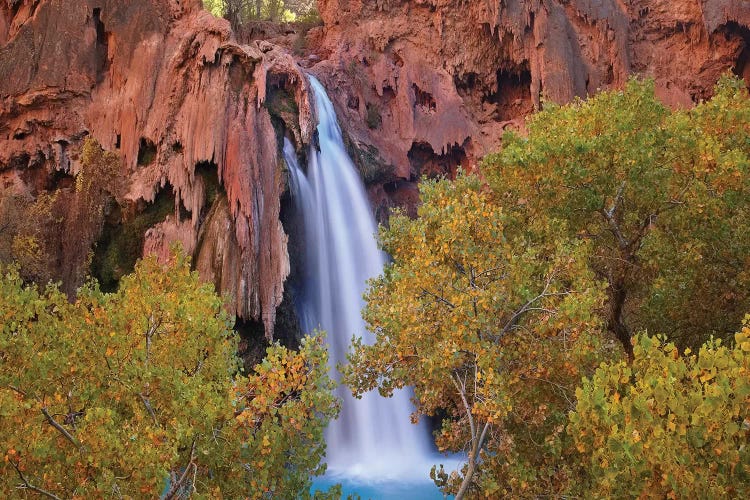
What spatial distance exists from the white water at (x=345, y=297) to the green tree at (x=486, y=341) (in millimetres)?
11841

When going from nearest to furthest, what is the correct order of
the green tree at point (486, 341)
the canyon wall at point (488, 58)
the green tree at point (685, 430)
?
the green tree at point (685, 430), the green tree at point (486, 341), the canyon wall at point (488, 58)

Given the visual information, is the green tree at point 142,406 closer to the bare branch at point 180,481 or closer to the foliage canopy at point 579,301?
the bare branch at point 180,481

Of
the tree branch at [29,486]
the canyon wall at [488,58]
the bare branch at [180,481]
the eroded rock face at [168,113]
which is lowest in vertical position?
the tree branch at [29,486]

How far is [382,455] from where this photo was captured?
2180 centimetres

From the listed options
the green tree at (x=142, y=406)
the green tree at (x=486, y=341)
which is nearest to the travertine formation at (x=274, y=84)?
the green tree at (x=142, y=406)

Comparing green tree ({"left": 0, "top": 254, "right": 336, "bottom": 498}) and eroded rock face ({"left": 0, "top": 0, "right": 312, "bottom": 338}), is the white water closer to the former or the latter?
eroded rock face ({"left": 0, "top": 0, "right": 312, "bottom": 338})

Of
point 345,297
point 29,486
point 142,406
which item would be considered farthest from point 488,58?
point 29,486

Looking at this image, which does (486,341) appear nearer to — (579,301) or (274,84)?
(579,301)

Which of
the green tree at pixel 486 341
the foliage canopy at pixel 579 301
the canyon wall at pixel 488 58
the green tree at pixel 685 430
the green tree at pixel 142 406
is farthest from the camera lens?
the canyon wall at pixel 488 58

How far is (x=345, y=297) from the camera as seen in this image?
24.1 metres

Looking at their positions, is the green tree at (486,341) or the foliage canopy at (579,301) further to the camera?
the green tree at (486,341)

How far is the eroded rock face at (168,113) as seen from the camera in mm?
20844

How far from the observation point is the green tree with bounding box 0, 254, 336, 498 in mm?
6496

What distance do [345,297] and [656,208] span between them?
1383cm
